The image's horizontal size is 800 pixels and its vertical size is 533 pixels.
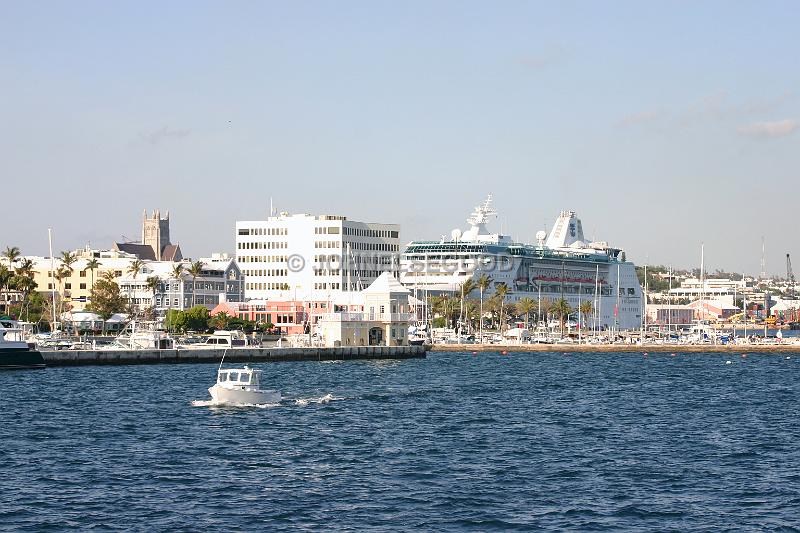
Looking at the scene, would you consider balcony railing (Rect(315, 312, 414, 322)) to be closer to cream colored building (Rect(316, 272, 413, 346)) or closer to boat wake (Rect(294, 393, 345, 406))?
cream colored building (Rect(316, 272, 413, 346))

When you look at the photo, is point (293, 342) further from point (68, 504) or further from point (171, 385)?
point (68, 504)

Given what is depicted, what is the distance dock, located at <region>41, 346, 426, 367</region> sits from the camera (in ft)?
382

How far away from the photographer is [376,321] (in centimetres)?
13888

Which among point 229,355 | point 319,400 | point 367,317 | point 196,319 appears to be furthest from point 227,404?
point 196,319

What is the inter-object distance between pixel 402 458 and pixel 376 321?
86.5 m

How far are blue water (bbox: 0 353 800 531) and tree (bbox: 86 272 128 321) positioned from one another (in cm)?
7529

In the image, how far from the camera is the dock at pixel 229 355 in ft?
382

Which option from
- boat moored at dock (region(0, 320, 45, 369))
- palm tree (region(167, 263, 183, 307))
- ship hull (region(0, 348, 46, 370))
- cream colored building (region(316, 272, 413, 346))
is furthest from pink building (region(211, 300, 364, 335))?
ship hull (region(0, 348, 46, 370))

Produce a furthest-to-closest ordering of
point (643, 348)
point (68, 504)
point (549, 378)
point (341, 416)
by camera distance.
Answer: point (643, 348)
point (549, 378)
point (341, 416)
point (68, 504)

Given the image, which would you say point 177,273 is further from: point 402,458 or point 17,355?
point 402,458

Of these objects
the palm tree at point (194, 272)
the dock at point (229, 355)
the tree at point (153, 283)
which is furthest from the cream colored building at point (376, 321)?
the palm tree at point (194, 272)

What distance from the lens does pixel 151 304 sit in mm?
188750

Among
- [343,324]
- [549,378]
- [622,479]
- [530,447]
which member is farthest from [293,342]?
[622,479]

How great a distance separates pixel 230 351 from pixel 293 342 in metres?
15.7
